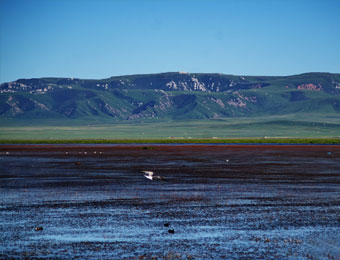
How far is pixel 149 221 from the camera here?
1045 inches

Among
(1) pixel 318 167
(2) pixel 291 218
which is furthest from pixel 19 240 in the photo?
(1) pixel 318 167

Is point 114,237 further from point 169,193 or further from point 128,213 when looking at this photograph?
point 169,193

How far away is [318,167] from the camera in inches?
2335

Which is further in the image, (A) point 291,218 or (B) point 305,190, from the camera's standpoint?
(B) point 305,190

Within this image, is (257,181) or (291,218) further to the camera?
(257,181)

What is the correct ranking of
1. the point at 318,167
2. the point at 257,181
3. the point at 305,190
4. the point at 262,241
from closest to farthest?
1. the point at 262,241
2. the point at 305,190
3. the point at 257,181
4. the point at 318,167

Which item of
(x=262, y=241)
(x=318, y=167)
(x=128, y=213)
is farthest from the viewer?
(x=318, y=167)

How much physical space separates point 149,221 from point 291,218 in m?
6.08

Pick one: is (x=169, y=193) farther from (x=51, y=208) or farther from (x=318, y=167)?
(x=318, y=167)

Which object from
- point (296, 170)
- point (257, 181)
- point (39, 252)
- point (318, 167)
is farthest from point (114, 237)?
point (318, 167)

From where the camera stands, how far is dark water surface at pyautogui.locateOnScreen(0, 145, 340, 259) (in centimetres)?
2081

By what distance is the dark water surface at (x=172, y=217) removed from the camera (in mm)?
20812

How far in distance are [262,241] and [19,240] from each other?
8.55 meters

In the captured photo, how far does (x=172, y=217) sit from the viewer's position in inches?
1089
